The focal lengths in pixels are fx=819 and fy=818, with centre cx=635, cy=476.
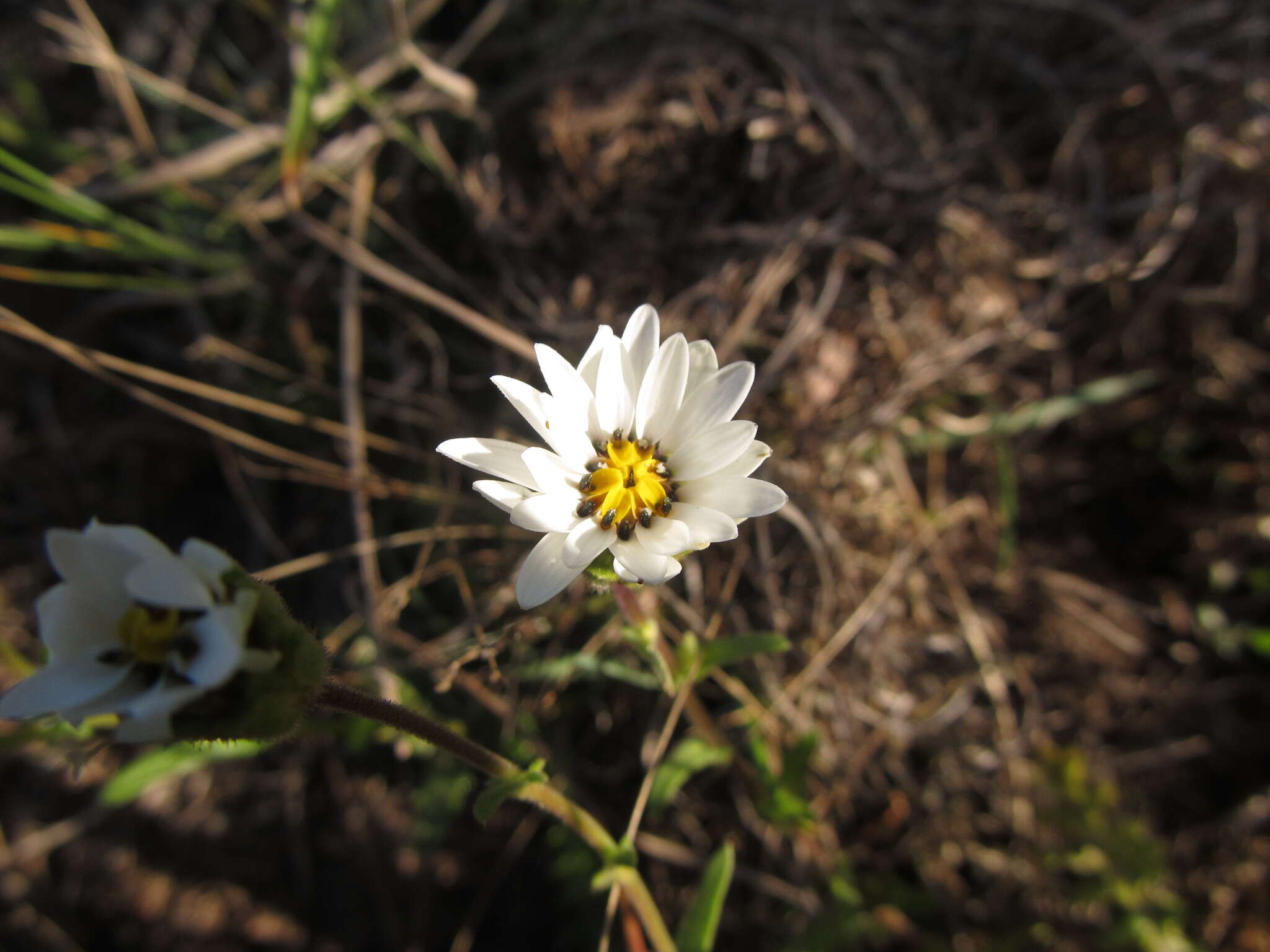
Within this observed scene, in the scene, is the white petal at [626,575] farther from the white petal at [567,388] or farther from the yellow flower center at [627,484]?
the white petal at [567,388]

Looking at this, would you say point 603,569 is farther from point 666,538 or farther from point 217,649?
point 217,649

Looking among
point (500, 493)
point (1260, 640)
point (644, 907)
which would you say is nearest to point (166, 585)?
point (500, 493)

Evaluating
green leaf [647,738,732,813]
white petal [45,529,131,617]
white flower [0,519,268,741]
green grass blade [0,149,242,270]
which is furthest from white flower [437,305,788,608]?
green grass blade [0,149,242,270]

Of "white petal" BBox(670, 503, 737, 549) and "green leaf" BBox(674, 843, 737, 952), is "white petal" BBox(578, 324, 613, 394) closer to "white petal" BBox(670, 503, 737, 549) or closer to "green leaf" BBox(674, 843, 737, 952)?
"white petal" BBox(670, 503, 737, 549)

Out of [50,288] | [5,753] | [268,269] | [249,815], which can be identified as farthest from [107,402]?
[249,815]

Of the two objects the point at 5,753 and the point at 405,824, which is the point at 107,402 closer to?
the point at 5,753
